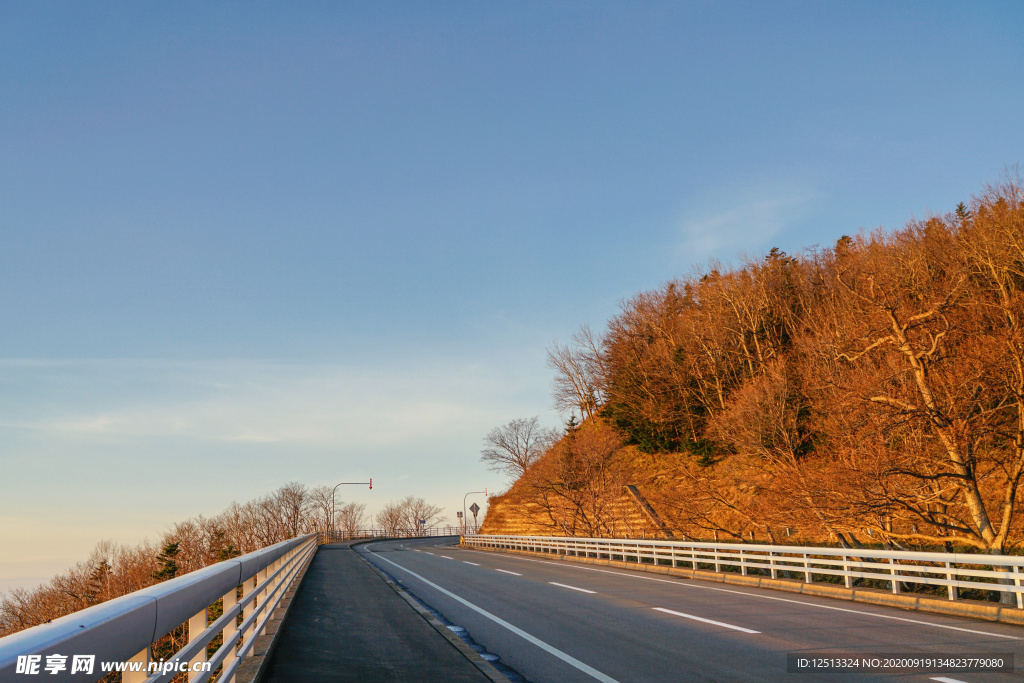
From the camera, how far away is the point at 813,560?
57.4 ft

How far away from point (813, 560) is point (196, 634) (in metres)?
16.4

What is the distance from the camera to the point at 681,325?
6450 centimetres

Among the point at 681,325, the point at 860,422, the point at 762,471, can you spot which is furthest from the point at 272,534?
the point at 860,422

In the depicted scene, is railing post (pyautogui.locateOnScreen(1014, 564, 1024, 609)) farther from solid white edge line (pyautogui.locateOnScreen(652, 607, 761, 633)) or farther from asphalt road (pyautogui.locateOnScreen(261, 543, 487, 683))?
asphalt road (pyautogui.locateOnScreen(261, 543, 487, 683))

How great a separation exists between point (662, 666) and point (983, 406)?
19371 mm

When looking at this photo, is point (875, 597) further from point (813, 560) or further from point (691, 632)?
point (691, 632)

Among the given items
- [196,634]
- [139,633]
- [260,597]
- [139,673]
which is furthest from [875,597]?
[139,633]

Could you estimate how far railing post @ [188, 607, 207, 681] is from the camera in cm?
434

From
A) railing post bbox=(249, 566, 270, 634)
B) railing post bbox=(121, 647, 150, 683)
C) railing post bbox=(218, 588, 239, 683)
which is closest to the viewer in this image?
railing post bbox=(121, 647, 150, 683)

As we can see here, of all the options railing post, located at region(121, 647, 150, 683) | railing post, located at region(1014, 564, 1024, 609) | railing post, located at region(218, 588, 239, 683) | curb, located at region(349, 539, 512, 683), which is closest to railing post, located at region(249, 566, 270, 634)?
railing post, located at region(218, 588, 239, 683)

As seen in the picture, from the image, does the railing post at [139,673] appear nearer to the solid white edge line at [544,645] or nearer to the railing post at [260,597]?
the railing post at [260,597]

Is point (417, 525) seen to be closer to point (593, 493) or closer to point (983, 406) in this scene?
point (593, 493)

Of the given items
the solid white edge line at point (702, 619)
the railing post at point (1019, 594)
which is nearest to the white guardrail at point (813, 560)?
the railing post at point (1019, 594)

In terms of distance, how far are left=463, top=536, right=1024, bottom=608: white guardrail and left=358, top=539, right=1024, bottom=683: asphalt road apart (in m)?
1.01
